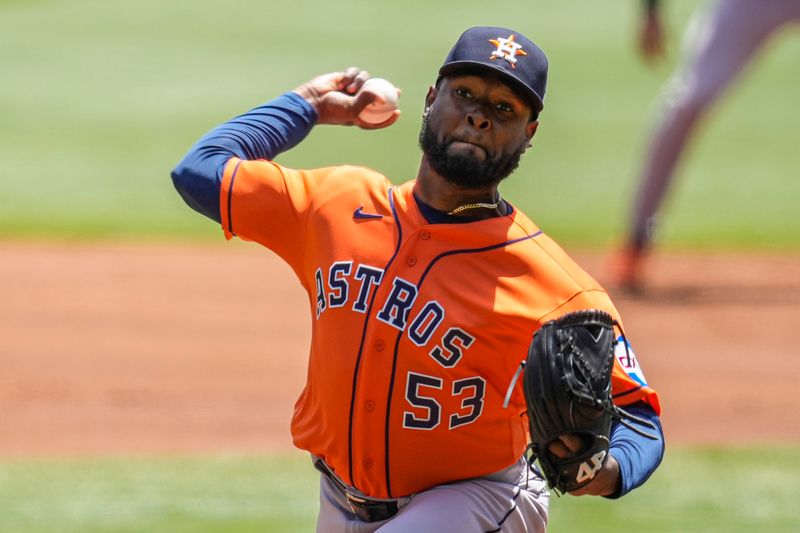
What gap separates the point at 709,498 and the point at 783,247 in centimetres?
570

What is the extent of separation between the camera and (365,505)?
3.30 m

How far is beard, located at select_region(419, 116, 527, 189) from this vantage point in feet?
10.3

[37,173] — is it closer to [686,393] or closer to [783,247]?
[783,247]

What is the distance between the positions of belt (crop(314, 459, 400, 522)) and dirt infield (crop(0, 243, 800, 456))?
3330 mm

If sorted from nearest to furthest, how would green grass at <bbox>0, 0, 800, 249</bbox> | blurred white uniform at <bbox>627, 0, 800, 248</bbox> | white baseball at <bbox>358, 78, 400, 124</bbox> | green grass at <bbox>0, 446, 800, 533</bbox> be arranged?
1. white baseball at <bbox>358, 78, 400, 124</bbox>
2. green grass at <bbox>0, 446, 800, 533</bbox>
3. blurred white uniform at <bbox>627, 0, 800, 248</bbox>
4. green grass at <bbox>0, 0, 800, 249</bbox>

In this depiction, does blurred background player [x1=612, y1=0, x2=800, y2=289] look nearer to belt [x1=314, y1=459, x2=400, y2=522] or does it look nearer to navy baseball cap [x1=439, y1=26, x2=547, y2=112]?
navy baseball cap [x1=439, y1=26, x2=547, y2=112]

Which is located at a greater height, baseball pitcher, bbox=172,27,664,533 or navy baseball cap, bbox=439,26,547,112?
navy baseball cap, bbox=439,26,547,112

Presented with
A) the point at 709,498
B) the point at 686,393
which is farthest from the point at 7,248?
the point at 709,498

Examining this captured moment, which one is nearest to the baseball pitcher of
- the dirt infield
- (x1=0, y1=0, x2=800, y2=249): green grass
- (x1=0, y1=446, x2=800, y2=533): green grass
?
(x1=0, y1=446, x2=800, y2=533): green grass

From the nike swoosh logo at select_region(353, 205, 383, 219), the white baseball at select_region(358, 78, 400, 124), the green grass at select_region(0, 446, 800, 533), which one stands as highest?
the white baseball at select_region(358, 78, 400, 124)

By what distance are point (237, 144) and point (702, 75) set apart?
5.88 m

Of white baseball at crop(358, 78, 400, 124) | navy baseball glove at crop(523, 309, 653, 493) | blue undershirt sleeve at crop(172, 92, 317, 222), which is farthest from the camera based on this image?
white baseball at crop(358, 78, 400, 124)

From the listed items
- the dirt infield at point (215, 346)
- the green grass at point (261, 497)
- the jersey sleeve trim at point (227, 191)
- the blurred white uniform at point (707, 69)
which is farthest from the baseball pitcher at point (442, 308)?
the blurred white uniform at point (707, 69)

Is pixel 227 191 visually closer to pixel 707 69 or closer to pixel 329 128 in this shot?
pixel 707 69
